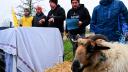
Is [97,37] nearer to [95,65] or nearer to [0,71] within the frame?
[95,65]

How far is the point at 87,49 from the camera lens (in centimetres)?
630

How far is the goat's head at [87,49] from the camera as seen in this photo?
6.27m

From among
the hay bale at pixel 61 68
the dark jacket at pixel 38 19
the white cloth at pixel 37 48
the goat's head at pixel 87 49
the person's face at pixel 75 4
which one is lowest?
the hay bale at pixel 61 68

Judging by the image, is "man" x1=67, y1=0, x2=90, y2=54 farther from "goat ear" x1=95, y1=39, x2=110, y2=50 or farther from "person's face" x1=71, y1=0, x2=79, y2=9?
"goat ear" x1=95, y1=39, x2=110, y2=50

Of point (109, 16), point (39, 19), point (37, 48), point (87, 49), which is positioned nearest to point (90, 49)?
point (87, 49)

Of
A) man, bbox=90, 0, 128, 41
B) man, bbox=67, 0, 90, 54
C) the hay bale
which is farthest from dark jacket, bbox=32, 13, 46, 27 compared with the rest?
man, bbox=90, 0, 128, 41

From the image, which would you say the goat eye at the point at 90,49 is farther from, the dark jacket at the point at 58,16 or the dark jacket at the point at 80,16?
the dark jacket at the point at 58,16

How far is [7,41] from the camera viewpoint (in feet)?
34.0

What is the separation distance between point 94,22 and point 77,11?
1.69 metres

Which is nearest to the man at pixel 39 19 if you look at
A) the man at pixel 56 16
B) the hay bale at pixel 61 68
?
the man at pixel 56 16

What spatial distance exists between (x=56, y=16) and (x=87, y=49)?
5503 mm

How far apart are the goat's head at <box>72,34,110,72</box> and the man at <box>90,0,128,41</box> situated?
2.69 metres

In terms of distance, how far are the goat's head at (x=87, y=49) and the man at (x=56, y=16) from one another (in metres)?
5.33

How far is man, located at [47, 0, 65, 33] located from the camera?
11703 millimetres
